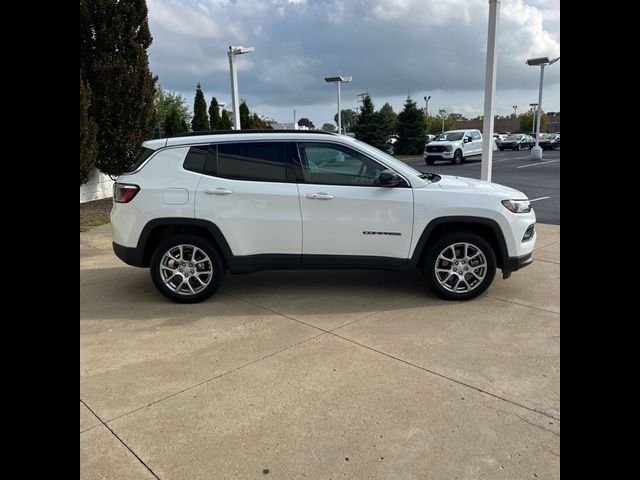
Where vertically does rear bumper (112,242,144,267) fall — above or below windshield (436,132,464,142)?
below

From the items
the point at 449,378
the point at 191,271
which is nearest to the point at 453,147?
the point at 191,271

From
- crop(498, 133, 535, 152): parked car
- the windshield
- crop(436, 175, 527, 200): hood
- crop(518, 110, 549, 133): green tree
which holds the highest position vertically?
crop(518, 110, 549, 133): green tree

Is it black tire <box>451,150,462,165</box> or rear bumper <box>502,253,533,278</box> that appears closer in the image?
rear bumper <box>502,253,533,278</box>

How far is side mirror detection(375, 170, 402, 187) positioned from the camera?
4992 millimetres

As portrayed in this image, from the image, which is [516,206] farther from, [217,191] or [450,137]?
[450,137]

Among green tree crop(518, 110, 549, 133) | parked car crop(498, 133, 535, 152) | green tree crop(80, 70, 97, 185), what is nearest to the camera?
green tree crop(80, 70, 97, 185)

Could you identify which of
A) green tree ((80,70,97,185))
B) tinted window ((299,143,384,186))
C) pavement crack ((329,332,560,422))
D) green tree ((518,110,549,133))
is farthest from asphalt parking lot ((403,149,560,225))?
green tree ((518,110,549,133))

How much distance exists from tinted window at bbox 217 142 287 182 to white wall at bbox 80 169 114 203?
857 centimetres

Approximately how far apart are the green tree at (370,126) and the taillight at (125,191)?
107 feet

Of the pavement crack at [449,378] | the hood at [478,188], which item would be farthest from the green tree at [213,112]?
the pavement crack at [449,378]

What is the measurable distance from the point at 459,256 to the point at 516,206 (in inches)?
29.9

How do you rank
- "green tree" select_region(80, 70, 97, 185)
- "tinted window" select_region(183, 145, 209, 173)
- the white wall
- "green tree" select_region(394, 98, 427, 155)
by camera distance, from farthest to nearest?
"green tree" select_region(394, 98, 427, 155) → the white wall → "green tree" select_region(80, 70, 97, 185) → "tinted window" select_region(183, 145, 209, 173)

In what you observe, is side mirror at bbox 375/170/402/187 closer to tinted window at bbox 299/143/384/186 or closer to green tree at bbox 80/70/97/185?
tinted window at bbox 299/143/384/186
